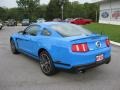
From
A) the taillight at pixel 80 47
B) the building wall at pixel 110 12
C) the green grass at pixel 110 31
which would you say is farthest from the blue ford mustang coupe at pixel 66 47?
the building wall at pixel 110 12

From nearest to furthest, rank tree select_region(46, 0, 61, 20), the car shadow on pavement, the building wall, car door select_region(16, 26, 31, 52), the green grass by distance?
the car shadow on pavement
car door select_region(16, 26, 31, 52)
the green grass
the building wall
tree select_region(46, 0, 61, 20)

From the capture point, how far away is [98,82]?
532 centimetres

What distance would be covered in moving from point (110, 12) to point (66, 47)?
89.3 feet

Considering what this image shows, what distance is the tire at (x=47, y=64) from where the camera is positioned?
18.9 ft

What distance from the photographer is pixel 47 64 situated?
594 centimetres

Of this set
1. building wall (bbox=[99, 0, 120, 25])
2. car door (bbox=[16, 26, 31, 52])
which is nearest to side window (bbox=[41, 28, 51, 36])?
car door (bbox=[16, 26, 31, 52])

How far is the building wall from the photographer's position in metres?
28.8

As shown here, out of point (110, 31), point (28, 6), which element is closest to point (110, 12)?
point (110, 31)

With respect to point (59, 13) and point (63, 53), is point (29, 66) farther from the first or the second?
point (59, 13)

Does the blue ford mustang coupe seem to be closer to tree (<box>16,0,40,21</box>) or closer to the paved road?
the paved road

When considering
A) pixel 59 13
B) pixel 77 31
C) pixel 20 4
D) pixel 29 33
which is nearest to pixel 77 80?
pixel 77 31

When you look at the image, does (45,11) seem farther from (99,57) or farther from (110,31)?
(99,57)

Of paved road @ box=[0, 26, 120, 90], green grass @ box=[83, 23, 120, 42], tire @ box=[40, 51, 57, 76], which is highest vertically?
tire @ box=[40, 51, 57, 76]

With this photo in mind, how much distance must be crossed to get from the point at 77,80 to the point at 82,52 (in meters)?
0.83
